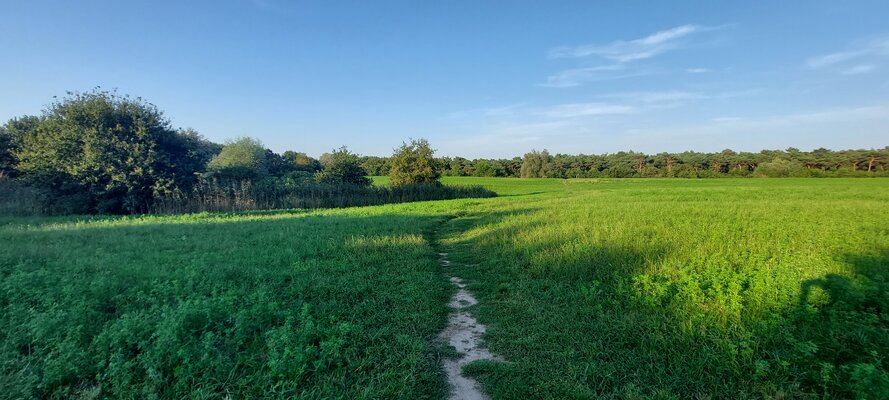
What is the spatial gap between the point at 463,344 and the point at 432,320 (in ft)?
2.47

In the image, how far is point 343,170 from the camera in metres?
35.8

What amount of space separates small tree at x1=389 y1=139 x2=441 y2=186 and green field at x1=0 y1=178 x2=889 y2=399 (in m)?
27.4

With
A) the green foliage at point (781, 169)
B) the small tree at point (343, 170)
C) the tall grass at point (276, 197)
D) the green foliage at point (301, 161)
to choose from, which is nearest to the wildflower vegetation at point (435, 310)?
the tall grass at point (276, 197)

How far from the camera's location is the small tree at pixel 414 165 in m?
36.7

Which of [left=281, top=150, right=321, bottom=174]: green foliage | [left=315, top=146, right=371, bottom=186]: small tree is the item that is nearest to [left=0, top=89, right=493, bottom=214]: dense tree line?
[left=315, top=146, right=371, bottom=186]: small tree

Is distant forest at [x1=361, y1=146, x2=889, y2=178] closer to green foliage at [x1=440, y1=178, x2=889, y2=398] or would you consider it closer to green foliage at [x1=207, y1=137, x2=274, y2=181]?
green foliage at [x1=207, y1=137, x2=274, y2=181]

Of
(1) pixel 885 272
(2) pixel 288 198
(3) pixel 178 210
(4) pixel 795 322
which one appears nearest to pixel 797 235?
(1) pixel 885 272

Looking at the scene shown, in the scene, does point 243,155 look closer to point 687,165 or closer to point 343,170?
point 343,170

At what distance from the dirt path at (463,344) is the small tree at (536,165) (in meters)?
86.3

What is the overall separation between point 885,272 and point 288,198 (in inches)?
1059

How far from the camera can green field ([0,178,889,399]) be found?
3629mm

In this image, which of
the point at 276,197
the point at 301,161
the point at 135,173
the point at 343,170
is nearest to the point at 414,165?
the point at 343,170

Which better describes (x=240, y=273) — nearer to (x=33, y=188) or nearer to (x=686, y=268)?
(x=686, y=268)

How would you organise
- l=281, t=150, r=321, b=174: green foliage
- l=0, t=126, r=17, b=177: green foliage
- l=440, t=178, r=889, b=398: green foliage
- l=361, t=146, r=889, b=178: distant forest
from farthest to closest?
l=281, t=150, r=321, b=174: green foliage, l=361, t=146, r=889, b=178: distant forest, l=0, t=126, r=17, b=177: green foliage, l=440, t=178, r=889, b=398: green foliage
